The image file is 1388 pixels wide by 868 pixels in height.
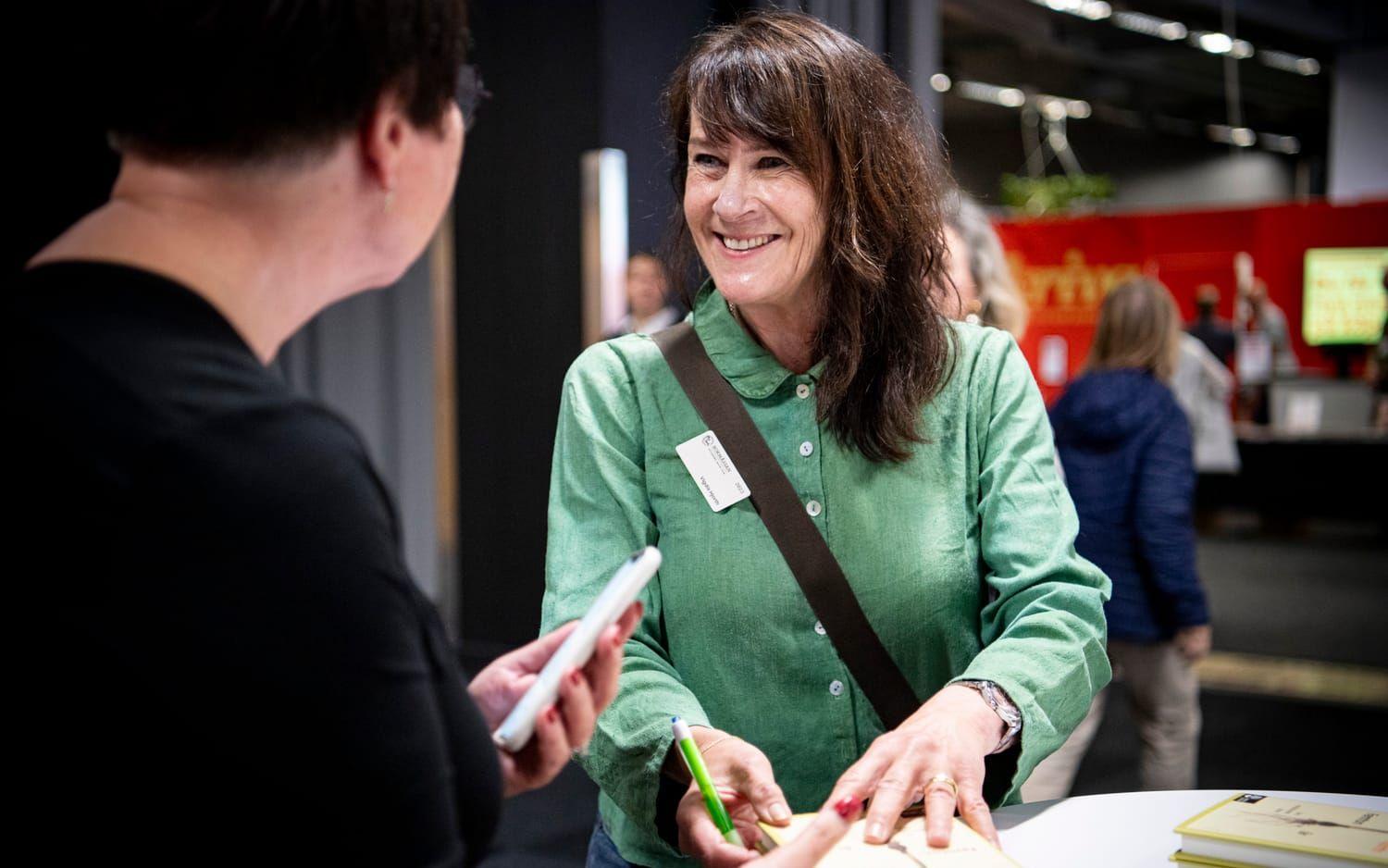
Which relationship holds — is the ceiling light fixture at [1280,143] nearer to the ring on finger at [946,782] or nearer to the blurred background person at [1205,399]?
the blurred background person at [1205,399]

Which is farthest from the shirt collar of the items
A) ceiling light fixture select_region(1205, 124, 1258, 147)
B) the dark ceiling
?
ceiling light fixture select_region(1205, 124, 1258, 147)

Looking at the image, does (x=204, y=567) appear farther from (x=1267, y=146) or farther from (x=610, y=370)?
(x=1267, y=146)

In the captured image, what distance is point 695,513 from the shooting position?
146 centimetres

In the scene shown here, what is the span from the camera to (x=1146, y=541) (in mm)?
3486

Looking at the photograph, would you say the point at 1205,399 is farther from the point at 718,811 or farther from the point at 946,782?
the point at 718,811

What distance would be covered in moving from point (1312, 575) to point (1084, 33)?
554 centimetres

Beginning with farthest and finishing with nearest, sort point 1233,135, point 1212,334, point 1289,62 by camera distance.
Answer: point 1233,135 → point 1289,62 → point 1212,334

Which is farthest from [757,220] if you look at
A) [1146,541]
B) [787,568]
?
[1146,541]

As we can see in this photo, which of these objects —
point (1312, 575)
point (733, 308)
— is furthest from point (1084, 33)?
point (733, 308)

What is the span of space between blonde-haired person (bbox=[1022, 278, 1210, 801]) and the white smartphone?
275 centimetres

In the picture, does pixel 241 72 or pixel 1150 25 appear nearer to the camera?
pixel 241 72

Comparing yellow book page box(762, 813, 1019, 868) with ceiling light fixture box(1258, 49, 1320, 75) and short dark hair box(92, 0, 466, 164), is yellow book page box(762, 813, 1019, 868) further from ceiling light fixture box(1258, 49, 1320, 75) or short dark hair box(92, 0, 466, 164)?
ceiling light fixture box(1258, 49, 1320, 75)

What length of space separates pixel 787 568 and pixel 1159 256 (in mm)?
9454

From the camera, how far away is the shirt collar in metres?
1.53
